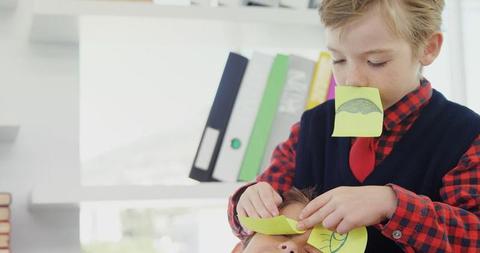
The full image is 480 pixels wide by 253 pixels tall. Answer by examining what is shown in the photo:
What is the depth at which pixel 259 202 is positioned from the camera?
43.3 inches

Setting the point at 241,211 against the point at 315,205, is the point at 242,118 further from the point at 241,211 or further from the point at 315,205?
the point at 315,205

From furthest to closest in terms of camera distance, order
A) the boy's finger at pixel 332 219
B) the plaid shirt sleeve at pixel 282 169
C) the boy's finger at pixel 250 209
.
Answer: the plaid shirt sleeve at pixel 282 169 < the boy's finger at pixel 250 209 < the boy's finger at pixel 332 219

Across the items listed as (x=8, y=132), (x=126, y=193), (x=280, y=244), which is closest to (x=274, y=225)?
(x=280, y=244)

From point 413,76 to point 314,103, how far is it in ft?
2.35

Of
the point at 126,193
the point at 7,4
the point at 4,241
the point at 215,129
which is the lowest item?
the point at 4,241

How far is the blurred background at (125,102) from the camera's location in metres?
1.74

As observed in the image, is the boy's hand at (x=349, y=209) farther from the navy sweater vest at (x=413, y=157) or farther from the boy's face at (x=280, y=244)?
the navy sweater vest at (x=413, y=157)

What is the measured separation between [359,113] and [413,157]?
0.13 metres

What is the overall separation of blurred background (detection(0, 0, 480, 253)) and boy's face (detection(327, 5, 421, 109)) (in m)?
0.66

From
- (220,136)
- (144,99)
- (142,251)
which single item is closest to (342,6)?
(220,136)

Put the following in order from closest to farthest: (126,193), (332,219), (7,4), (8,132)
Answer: (332,219)
(126,193)
(8,132)
(7,4)

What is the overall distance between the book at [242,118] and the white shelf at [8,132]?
1.48ft

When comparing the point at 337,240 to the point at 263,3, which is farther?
the point at 263,3

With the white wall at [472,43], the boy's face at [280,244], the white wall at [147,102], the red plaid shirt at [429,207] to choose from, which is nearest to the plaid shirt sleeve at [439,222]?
the red plaid shirt at [429,207]
